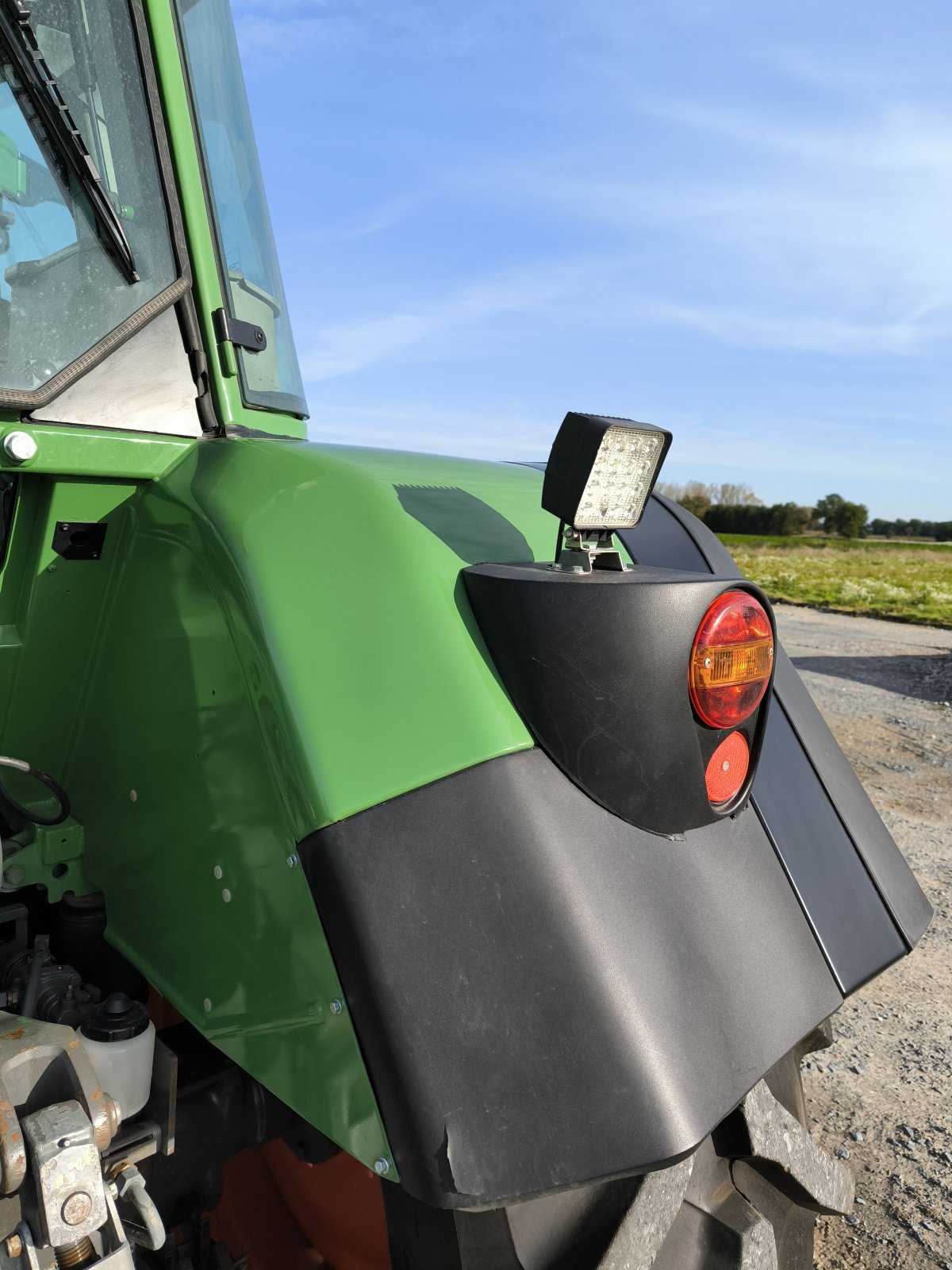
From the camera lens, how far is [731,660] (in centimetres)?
122

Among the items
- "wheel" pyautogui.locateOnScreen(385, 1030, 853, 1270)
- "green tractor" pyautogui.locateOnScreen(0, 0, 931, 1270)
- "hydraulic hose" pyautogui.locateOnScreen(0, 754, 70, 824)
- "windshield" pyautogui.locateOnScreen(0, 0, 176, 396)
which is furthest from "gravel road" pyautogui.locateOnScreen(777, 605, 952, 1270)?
"windshield" pyautogui.locateOnScreen(0, 0, 176, 396)

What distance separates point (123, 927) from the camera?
4.86 feet

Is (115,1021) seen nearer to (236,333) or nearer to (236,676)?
(236,676)

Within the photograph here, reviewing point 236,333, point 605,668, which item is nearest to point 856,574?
point 236,333

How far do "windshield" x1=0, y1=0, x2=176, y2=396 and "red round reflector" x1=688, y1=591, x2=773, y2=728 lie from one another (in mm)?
1039

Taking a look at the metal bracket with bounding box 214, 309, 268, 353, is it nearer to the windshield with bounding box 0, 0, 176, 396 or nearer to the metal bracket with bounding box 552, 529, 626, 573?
the windshield with bounding box 0, 0, 176, 396

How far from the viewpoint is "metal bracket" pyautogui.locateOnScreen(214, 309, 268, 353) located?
1599 millimetres

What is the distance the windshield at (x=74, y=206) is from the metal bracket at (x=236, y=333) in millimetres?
100

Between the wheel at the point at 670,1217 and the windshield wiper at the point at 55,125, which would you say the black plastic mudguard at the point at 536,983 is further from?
the windshield wiper at the point at 55,125

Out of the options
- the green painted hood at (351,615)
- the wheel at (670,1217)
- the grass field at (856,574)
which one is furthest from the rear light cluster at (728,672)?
the grass field at (856,574)

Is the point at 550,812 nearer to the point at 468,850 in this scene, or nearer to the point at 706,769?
the point at 468,850

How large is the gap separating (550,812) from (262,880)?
0.37m

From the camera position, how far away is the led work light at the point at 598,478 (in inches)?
48.1

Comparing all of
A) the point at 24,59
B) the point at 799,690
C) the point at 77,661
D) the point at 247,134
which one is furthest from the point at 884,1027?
the point at 24,59
